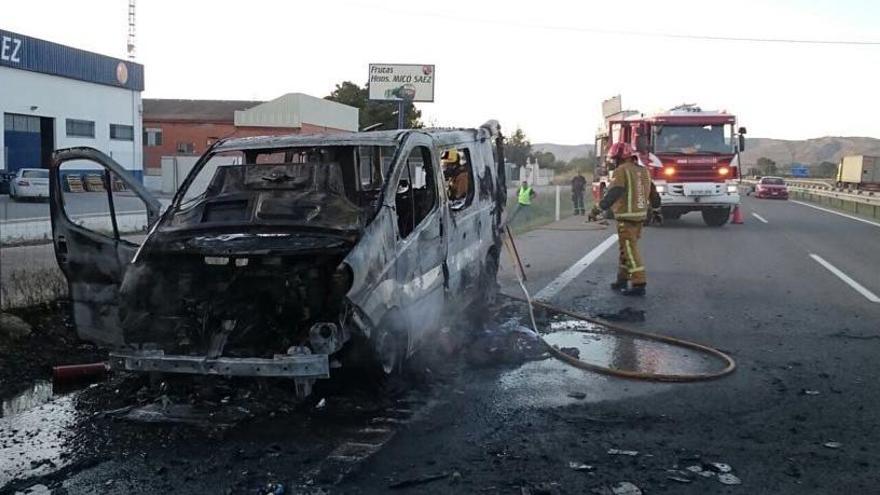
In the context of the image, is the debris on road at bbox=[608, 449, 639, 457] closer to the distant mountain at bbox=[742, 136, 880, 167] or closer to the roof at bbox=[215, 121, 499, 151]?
the roof at bbox=[215, 121, 499, 151]

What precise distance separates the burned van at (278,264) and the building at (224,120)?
3140 centimetres

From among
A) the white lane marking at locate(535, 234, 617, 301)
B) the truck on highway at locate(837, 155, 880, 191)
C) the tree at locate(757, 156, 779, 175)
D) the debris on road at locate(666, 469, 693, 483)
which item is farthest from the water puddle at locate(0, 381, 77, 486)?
the tree at locate(757, 156, 779, 175)

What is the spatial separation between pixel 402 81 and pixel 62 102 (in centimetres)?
1484

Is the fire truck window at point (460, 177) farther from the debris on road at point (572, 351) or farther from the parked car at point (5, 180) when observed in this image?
the parked car at point (5, 180)

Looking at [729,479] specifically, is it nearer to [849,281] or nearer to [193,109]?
[849,281]

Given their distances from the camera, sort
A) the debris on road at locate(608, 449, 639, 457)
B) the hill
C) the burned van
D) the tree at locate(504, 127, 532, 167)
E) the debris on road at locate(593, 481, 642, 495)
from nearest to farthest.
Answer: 1. the debris on road at locate(593, 481, 642, 495)
2. the debris on road at locate(608, 449, 639, 457)
3. the burned van
4. the tree at locate(504, 127, 532, 167)
5. the hill

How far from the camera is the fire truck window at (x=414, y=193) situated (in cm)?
639

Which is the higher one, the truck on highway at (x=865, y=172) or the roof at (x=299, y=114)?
the roof at (x=299, y=114)

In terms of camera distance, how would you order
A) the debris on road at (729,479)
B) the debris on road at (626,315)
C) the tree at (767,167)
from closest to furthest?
the debris on road at (729,479) < the debris on road at (626,315) < the tree at (767,167)

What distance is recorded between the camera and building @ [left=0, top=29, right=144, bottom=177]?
33.2m

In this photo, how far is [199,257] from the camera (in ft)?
17.8

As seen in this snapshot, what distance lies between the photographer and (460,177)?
8.16 meters

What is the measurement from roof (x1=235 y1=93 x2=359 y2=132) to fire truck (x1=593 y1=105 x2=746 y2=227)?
2055cm

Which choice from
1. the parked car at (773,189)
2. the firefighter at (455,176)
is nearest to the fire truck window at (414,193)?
the firefighter at (455,176)
